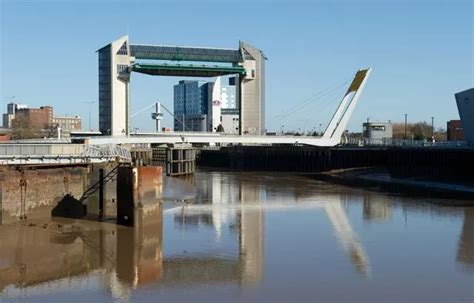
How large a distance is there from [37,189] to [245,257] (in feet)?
39.8

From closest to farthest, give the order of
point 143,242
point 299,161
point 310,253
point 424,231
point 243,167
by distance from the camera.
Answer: point 310,253 → point 143,242 → point 424,231 → point 299,161 → point 243,167

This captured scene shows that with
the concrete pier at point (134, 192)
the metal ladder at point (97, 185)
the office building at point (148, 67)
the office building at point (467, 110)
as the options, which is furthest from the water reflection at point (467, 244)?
the office building at point (148, 67)

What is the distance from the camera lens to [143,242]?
983 inches

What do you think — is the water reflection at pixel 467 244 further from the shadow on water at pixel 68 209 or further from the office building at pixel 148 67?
the office building at pixel 148 67

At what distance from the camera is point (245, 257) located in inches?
881

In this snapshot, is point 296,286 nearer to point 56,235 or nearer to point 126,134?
point 56,235

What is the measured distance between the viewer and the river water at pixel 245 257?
17609mm

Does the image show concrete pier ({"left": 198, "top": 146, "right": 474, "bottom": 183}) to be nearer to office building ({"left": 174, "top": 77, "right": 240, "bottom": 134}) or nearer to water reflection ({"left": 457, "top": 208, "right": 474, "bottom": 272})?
water reflection ({"left": 457, "top": 208, "right": 474, "bottom": 272})

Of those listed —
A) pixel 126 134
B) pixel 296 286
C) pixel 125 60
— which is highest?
pixel 125 60

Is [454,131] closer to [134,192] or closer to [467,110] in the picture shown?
[467,110]

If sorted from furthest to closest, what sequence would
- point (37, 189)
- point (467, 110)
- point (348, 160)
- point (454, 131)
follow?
point (454, 131), point (348, 160), point (467, 110), point (37, 189)

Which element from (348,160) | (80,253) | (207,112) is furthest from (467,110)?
(207,112)

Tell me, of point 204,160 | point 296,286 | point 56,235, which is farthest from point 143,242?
point 204,160

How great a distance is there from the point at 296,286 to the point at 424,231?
13.2 metres
